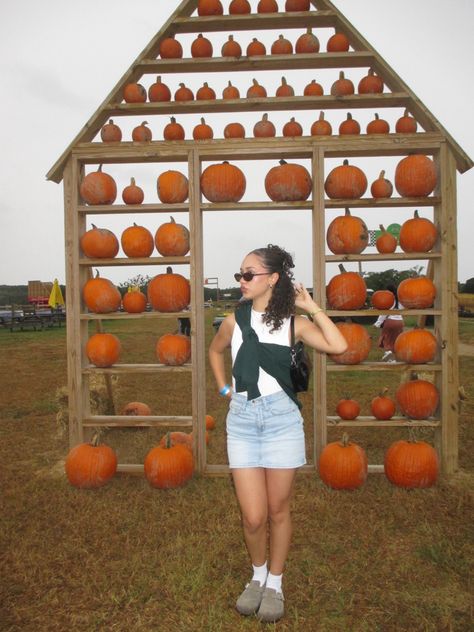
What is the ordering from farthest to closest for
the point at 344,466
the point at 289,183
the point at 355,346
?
the point at 289,183 → the point at 355,346 → the point at 344,466

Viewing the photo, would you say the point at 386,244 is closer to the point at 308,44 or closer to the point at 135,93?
the point at 308,44

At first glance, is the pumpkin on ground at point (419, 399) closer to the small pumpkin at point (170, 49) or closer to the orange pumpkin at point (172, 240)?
the orange pumpkin at point (172, 240)

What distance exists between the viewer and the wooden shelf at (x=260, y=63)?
5.54 m

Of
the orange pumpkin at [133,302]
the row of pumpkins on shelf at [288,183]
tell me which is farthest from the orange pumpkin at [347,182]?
the orange pumpkin at [133,302]

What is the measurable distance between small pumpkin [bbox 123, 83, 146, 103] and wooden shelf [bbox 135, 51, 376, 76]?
0.20 metres

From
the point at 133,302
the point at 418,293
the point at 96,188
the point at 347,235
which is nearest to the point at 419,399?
the point at 418,293

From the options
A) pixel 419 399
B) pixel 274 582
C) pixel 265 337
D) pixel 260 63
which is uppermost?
pixel 260 63

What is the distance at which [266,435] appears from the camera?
298cm

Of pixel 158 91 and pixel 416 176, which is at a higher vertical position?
pixel 158 91

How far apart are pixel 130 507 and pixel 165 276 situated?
92.4 inches

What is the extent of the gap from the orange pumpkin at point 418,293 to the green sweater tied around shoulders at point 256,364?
281 centimetres

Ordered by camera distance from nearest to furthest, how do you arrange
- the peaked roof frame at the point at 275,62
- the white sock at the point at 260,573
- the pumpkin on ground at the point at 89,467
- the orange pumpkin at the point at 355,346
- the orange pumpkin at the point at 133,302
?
1. the white sock at the point at 260,573
2. the pumpkin on ground at the point at 89,467
3. the orange pumpkin at the point at 355,346
4. the peaked roof frame at the point at 275,62
5. the orange pumpkin at the point at 133,302

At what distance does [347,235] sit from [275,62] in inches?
79.6

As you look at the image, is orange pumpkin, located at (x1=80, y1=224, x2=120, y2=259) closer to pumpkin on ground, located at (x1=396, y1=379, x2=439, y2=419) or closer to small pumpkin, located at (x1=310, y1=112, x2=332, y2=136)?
small pumpkin, located at (x1=310, y1=112, x2=332, y2=136)
